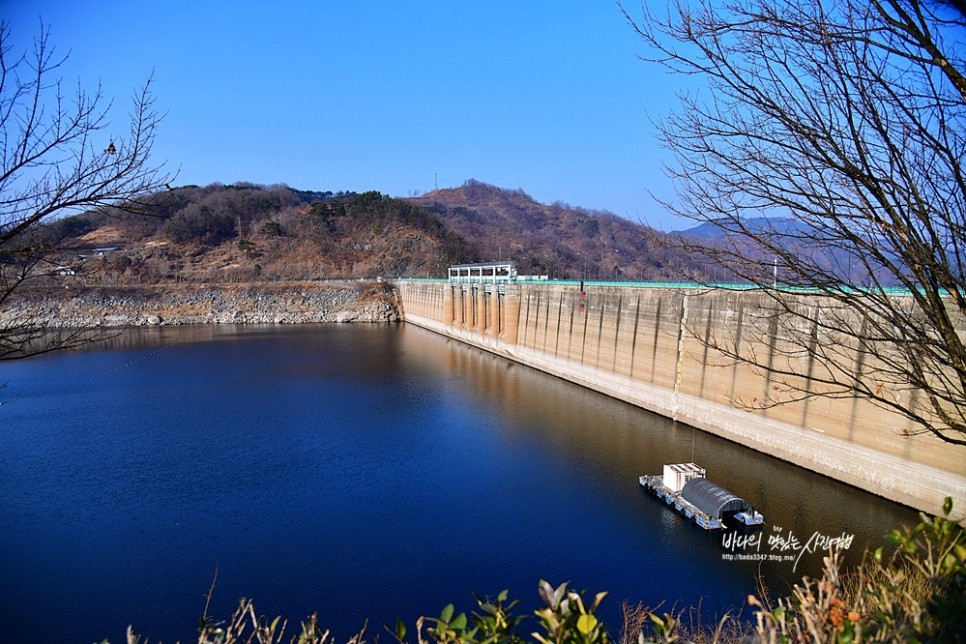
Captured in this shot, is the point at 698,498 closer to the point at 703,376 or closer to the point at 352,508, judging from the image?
the point at 703,376

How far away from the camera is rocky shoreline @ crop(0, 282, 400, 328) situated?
6506 cm

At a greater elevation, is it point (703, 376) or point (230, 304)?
point (703, 376)

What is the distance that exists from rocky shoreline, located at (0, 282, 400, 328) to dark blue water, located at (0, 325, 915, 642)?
40.6 metres

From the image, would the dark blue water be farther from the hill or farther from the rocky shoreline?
the hill

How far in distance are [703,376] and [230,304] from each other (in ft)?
198

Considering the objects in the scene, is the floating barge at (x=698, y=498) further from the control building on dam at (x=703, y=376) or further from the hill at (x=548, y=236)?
the hill at (x=548, y=236)

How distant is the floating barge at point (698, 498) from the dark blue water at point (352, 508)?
0.37m

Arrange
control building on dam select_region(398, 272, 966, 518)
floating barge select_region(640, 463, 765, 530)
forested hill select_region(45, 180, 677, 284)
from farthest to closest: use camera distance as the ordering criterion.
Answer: forested hill select_region(45, 180, 677, 284)
control building on dam select_region(398, 272, 966, 518)
floating barge select_region(640, 463, 765, 530)

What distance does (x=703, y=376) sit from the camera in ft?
70.1

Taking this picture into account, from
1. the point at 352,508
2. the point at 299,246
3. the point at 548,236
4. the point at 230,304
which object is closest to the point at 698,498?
the point at 352,508

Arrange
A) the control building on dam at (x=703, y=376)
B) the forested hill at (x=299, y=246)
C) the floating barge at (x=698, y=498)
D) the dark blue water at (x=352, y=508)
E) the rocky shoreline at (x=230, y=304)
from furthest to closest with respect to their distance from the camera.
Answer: the forested hill at (x=299, y=246) < the rocky shoreline at (x=230, y=304) < the control building on dam at (x=703, y=376) < the floating barge at (x=698, y=498) < the dark blue water at (x=352, y=508)

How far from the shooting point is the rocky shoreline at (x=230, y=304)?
65062mm

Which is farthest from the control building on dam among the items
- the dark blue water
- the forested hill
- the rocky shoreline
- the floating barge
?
the forested hill

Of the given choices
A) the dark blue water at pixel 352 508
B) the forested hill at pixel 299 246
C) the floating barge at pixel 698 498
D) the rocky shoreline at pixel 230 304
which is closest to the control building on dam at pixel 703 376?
the dark blue water at pixel 352 508
